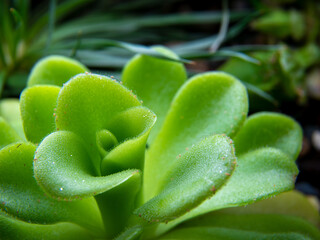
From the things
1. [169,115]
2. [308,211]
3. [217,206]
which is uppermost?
[169,115]

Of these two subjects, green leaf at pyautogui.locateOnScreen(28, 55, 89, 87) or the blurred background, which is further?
the blurred background

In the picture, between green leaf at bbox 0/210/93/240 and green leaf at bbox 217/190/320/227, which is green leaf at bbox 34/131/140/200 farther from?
green leaf at bbox 217/190/320/227

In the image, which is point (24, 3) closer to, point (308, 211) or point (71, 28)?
point (71, 28)

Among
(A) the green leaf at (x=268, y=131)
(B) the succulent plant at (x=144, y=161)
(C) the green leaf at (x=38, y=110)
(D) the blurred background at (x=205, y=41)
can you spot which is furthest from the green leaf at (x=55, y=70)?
(A) the green leaf at (x=268, y=131)

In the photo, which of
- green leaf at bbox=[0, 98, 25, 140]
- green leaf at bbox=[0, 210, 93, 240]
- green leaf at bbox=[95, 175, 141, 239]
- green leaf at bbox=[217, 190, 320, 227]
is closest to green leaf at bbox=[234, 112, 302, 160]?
green leaf at bbox=[217, 190, 320, 227]

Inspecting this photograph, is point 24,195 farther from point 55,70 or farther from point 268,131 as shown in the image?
point 268,131

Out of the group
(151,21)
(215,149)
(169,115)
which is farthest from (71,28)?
(215,149)

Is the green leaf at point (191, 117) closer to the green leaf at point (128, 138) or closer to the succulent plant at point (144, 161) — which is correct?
the succulent plant at point (144, 161)
